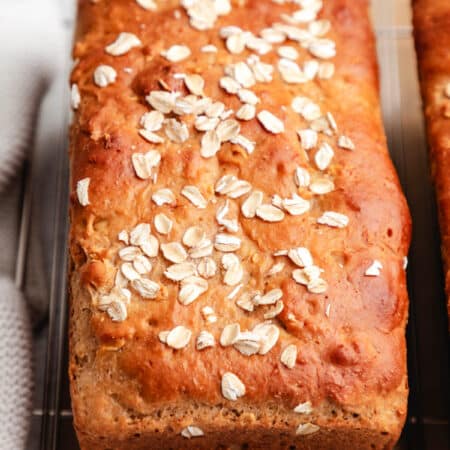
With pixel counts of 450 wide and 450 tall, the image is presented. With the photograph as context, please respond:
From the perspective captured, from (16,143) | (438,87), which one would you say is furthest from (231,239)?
(16,143)

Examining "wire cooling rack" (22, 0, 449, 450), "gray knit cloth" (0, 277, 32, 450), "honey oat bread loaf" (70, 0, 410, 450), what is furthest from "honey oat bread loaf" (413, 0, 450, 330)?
"gray knit cloth" (0, 277, 32, 450)

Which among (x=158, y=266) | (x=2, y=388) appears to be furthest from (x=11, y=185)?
(x=158, y=266)

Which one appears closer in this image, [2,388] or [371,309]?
[371,309]

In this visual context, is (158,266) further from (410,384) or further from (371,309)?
(410,384)

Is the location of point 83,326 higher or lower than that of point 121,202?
lower

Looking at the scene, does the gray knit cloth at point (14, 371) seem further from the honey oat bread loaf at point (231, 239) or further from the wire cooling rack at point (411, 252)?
the honey oat bread loaf at point (231, 239)

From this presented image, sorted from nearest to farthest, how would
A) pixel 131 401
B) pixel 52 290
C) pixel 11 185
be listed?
pixel 131 401
pixel 52 290
pixel 11 185
